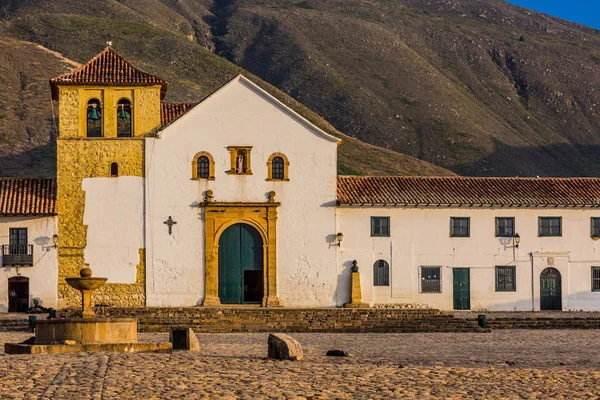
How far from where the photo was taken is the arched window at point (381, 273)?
45.5m

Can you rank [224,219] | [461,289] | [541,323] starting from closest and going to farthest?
[541,323] < [224,219] < [461,289]

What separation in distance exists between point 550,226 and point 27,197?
62.4 feet

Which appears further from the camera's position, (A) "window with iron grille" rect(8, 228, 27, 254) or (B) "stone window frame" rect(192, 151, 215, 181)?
(B) "stone window frame" rect(192, 151, 215, 181)

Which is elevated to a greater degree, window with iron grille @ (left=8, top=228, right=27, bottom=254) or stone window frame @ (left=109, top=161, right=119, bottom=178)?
stone window frame @ (left=109, top=161, right=119, bottom=178)

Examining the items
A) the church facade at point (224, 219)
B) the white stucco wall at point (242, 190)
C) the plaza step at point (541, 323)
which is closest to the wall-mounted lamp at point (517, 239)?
the church facade at point (224, 219)

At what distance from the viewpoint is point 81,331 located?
89.9 ft

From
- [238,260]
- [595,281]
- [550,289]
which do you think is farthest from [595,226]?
[238,260]

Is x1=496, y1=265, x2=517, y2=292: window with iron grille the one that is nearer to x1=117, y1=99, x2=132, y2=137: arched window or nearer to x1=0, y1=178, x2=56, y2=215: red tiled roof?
x1=117, y1=99, x2=132, y2=137: arched window

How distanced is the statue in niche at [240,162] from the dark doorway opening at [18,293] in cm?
827

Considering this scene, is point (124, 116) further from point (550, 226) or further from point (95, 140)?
point (550, 226)

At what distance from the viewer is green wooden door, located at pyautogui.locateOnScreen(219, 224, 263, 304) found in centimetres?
4469

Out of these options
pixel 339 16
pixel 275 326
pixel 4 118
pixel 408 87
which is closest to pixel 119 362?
pixel 275 326

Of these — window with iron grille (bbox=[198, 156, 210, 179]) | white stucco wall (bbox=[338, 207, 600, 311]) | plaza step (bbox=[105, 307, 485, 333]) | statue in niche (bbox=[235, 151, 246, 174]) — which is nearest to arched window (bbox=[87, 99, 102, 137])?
window with iron grille (bbox=[198, 156, 210, 179])

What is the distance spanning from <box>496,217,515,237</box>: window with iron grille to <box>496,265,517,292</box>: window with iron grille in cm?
121
